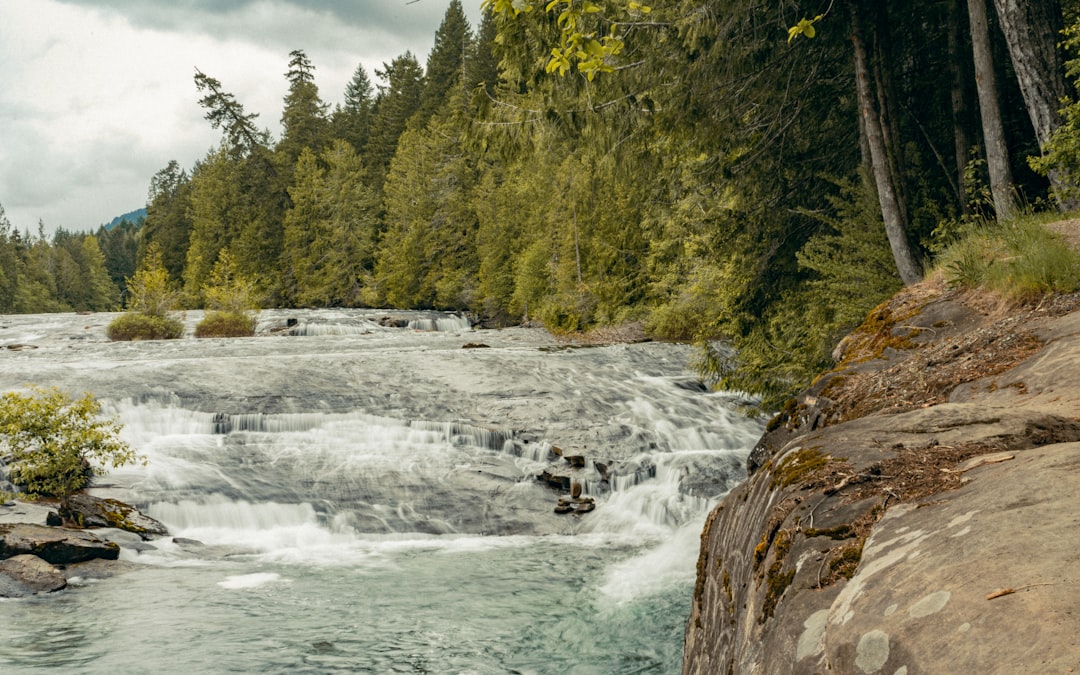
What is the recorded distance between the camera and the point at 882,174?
29.8 feet

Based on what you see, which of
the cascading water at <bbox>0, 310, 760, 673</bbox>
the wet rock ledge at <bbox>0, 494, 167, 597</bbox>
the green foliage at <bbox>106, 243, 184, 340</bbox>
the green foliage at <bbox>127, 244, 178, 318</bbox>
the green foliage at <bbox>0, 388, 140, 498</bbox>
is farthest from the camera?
the green foliage at <bbox>127, 244, 178, 318</bbox>

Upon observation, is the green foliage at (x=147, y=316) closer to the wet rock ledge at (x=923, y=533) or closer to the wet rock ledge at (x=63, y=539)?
the wet rock ledge at (x=63, y=539)

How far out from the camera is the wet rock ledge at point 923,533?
167 centimetres

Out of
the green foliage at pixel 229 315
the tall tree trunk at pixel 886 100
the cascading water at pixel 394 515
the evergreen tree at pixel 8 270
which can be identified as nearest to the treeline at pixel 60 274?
the evergreen tree at pixel 8 270

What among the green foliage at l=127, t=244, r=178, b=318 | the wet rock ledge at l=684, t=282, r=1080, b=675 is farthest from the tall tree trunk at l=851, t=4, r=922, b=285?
the green foliage at l=127, t=244, r=178, b=318

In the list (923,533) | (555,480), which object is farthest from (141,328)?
(923,533)

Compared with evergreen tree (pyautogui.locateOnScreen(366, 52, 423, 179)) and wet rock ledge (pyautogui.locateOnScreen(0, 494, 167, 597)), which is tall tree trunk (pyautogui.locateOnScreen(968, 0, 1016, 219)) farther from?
evergreen tree (pyautogui.locateOnScreen(366, 52, 423, 179))

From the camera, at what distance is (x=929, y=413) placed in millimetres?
3586

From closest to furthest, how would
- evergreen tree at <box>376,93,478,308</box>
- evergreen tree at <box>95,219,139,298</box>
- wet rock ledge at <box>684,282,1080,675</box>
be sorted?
1. wet rock ledge at <box>684,282,1080,675</box>
2. evergreen tree at <box>376,93,478,308</box>
3. evergreen tree at <box>95,219,139,298</box>

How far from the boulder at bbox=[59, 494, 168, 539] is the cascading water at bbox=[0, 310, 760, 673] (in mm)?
300

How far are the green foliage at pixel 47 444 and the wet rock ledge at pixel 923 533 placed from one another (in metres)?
10.3

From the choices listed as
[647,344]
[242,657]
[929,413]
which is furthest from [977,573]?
[647,344]

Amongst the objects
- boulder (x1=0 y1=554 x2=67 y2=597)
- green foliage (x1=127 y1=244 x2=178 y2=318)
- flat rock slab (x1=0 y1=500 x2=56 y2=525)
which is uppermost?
green foliage (x1=127 y1=244 x2=178 y2=318)

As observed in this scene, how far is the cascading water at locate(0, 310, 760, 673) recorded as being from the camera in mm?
7156
